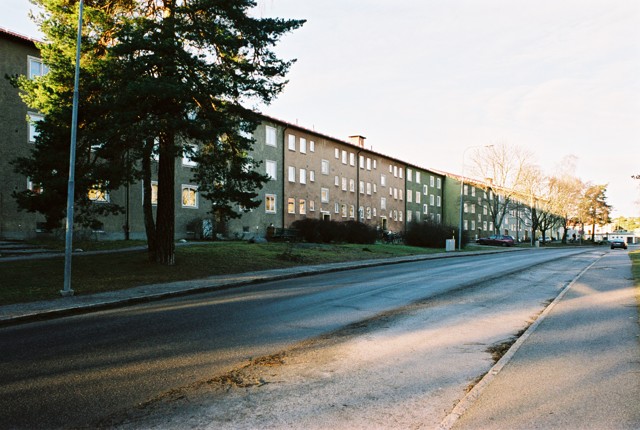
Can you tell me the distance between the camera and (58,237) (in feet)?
81.9

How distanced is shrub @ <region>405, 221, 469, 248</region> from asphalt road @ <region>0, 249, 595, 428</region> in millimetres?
31247

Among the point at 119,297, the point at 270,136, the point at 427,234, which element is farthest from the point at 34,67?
the point at 427,234

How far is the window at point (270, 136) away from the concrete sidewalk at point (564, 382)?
36.0 m

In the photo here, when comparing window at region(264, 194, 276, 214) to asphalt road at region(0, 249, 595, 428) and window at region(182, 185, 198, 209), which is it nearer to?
window at region(182, 185, 198, 209)

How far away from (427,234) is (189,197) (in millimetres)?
21234

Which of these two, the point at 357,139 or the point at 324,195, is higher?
the point at 357,139

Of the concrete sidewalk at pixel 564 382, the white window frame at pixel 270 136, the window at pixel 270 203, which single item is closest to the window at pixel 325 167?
the white window frame at pixel 270 136

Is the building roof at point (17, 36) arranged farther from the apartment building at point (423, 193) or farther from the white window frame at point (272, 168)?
the apartment building at point (423, 193)

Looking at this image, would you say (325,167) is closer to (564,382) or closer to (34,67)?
(34,67)

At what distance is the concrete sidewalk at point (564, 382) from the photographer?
3979 millimetres

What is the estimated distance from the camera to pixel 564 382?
196 inches

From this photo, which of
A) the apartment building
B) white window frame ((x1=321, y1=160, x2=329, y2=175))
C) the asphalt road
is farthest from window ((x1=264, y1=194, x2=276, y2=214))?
the apartment building

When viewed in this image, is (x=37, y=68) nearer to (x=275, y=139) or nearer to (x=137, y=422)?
(x=275, y=139)

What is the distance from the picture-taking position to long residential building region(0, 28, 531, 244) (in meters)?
24.3
